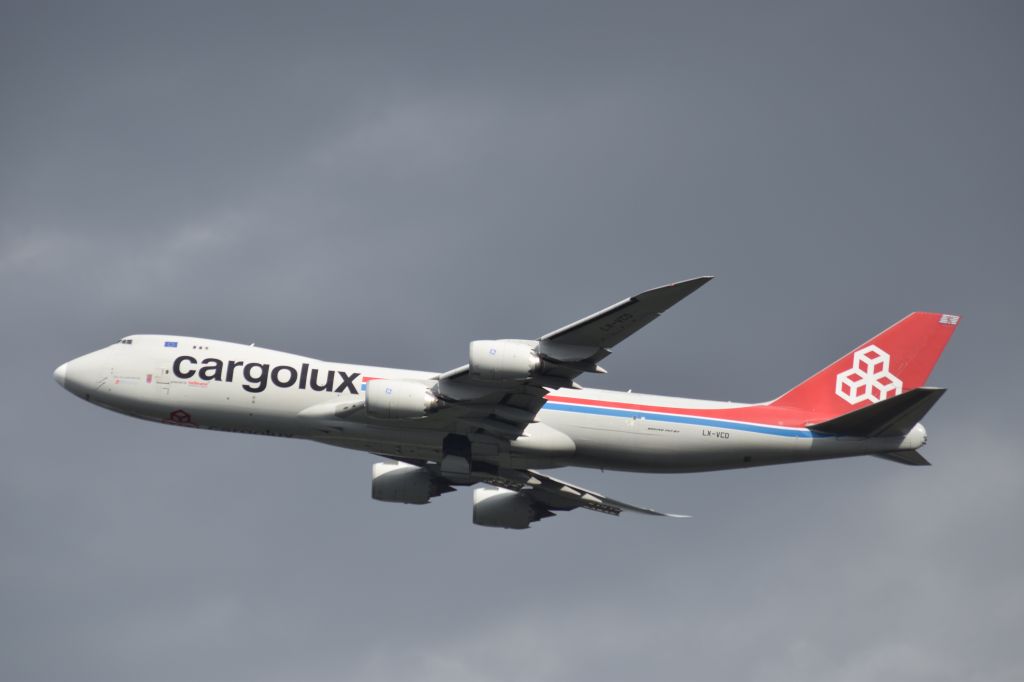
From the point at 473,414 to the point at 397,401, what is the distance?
3.33 metres

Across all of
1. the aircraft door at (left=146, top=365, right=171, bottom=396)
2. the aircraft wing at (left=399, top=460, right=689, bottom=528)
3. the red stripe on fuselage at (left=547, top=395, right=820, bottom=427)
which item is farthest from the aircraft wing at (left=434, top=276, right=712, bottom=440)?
the aircraft door at (left=146, top=365, right=171, bottom=396)

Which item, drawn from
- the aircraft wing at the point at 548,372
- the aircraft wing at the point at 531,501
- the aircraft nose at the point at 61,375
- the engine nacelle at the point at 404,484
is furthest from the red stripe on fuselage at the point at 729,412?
the aircraft nose at the point at 61,375

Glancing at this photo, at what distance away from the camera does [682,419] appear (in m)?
55.6

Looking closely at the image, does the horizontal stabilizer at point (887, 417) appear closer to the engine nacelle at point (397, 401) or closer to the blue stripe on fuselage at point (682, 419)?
the blue stripe on fuselage at point (682, 419)

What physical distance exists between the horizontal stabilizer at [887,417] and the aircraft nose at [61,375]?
33037 millimetres

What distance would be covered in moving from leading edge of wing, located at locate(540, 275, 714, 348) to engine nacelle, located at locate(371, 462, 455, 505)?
14493 mm

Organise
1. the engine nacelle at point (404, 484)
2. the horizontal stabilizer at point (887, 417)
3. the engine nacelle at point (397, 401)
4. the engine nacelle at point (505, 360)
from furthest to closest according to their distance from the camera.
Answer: the engine nacelle at point (404, 484), the horizontal stabilizer at point (887, 417), the engine nacelle at point (397, 401), the engine nacelle at point (505, 360)

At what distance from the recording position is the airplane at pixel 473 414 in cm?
5325

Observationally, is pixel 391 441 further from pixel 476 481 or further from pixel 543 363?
pixel 543 363

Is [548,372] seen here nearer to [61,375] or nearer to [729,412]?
[729,412]

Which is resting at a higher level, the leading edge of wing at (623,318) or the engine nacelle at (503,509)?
the leading edge of wing at (623,318)

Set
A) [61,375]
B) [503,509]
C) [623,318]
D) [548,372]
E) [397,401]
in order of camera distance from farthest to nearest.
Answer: [503,509] < [61,375] < [397,401] < [548,372] < [623,318]

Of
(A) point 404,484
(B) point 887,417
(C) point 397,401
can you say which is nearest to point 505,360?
(C) point 397,401

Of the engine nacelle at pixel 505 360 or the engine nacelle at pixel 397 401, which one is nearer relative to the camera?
the engine nacelle at pixel 505 360
